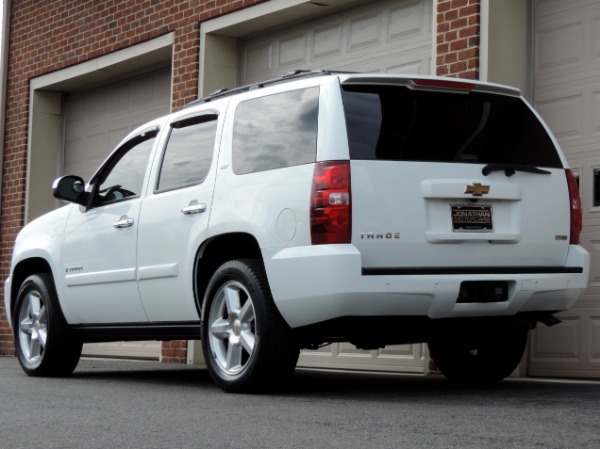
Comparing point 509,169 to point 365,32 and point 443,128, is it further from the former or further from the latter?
point 365,32

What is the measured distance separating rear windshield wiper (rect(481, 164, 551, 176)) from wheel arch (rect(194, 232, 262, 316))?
145 cm

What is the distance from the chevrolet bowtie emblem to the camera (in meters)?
6.83

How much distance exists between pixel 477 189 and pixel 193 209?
184cm

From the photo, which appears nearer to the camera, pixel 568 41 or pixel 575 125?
pixel 575 125

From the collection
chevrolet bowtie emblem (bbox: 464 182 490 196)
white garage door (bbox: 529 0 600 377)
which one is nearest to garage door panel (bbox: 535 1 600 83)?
white garage door (bbox: 529 0 600 377)

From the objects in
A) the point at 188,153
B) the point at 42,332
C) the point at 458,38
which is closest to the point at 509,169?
the point at 188,153

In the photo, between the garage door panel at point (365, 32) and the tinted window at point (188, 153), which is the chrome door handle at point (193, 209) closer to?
the tinted window at point (188, 153)

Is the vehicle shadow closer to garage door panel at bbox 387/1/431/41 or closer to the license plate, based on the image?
the license plate

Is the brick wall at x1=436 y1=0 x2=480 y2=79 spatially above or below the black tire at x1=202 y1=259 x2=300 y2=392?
above

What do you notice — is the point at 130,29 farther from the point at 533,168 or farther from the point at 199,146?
the point at 533,168

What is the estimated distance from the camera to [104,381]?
8914 millimetres

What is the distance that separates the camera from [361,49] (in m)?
11.4

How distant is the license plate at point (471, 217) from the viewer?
680 cm

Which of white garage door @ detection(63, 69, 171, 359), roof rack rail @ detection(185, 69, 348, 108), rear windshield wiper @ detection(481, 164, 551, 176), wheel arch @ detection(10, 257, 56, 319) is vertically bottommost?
wheel arch @ detection(10, 257, 56, 319)
